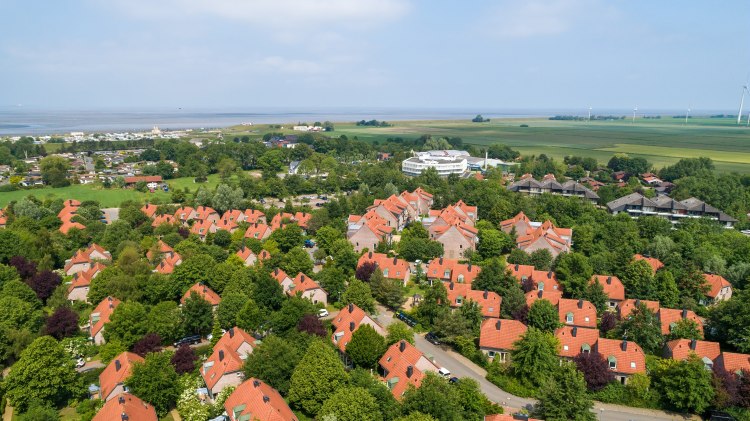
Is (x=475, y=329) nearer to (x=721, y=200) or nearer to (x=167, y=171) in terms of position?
(x=721, y=200)

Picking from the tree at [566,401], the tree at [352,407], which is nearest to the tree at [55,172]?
the tree at [352,407]

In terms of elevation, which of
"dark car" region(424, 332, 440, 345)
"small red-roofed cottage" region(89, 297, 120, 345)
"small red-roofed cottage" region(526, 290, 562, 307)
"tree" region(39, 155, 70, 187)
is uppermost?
"tree" region(39, 155, 70, 187)

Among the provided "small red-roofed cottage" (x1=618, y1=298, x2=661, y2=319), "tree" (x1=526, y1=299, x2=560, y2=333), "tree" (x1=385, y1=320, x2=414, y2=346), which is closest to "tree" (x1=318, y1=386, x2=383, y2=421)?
"tree" (x1=385, y1=320, x2=414, y2=346)

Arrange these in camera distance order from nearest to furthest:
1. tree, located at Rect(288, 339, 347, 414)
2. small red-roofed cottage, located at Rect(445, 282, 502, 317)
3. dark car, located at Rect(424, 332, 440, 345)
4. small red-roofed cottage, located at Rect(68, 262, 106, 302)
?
tree, located at Rect(288, 339, 347, 414) → dark car, located at Rect(424, 332, 440, 345) → small red-roofed cottage, located at Rect(445, 282, 502, 317) → small red-roofed cottage, located at Rect(68, 262, 106, 302)

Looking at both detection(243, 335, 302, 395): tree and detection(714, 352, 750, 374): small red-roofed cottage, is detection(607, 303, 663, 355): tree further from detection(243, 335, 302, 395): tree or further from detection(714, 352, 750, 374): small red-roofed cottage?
detection(243, 335, 302, 395): tree

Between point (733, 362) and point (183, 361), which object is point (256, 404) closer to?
point (183, 361)
